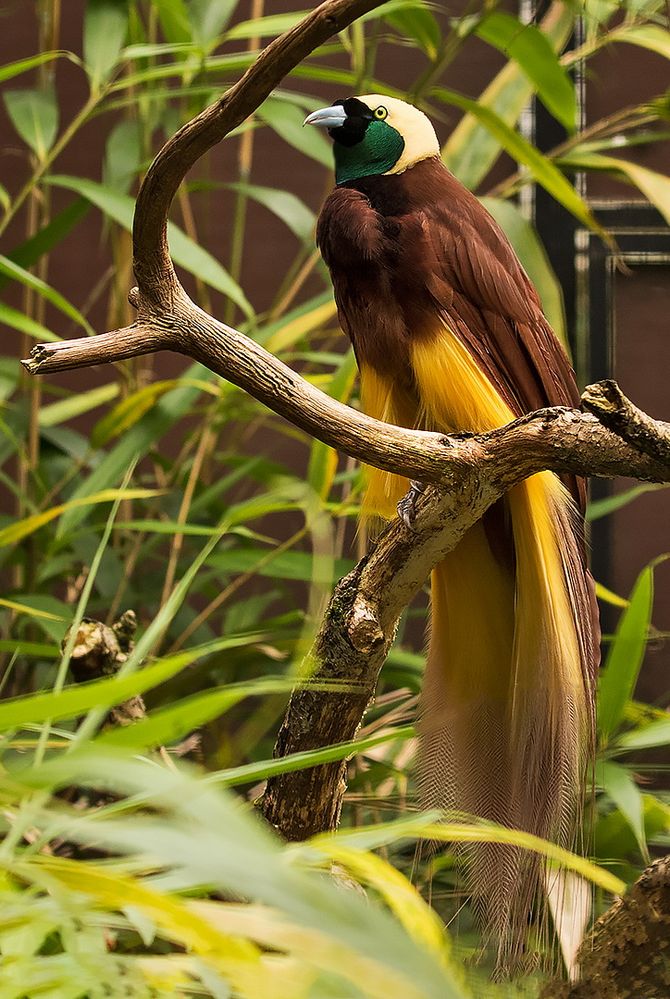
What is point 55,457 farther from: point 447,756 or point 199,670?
point 447,756

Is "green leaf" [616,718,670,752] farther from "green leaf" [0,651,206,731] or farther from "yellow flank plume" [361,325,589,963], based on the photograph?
"green leaf" [0,651,206,731]

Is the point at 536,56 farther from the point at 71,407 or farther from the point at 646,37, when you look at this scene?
the point at 71,407

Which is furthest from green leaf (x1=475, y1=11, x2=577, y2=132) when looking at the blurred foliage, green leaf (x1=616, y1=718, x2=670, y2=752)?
green leaf (x1=616, y1=718, x2=670, y2=752)

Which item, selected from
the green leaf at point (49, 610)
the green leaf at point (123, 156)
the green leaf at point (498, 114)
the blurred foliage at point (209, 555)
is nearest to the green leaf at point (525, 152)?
the blurred foliage at point (209, 555)

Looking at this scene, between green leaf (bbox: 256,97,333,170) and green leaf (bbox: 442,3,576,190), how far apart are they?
0.45 ft

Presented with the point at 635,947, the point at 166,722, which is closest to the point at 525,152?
the point at 635,947

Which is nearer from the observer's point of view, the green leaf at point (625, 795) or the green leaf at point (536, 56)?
the green leaf at point (625, 795)

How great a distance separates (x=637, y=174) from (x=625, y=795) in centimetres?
58

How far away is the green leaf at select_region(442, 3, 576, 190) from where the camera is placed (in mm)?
1121

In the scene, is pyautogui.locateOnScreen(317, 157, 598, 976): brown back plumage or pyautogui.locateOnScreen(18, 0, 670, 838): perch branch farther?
pyautogui.locateOnScreen(317, 157, 598, 976): brown back plumage

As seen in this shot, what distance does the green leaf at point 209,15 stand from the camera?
1018mm

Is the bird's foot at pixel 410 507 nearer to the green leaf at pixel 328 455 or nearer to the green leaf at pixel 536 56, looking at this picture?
the green leaf at pixel 328 455

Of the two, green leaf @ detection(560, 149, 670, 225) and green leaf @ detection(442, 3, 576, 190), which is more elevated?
green leaf @ detection(442, 3, 576, 190)

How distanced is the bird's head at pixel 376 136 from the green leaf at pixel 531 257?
0.87ft
